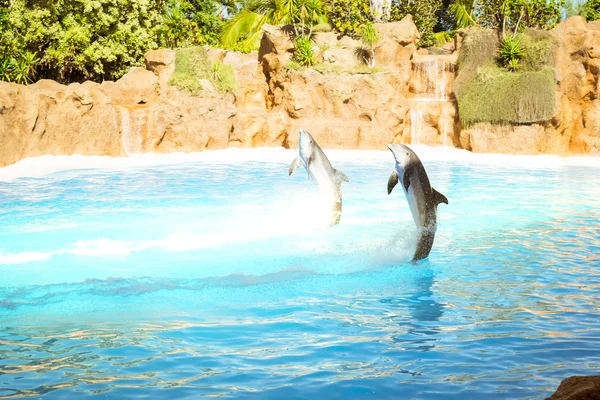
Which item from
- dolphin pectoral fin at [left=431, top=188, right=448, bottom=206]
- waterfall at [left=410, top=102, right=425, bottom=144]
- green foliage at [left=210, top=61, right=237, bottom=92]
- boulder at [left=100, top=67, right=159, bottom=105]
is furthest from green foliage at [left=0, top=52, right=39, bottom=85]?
dolphin pectoral fin at [left=431, top=188, right=448, bottom=206]

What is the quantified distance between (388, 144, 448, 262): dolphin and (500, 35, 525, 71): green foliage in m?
16.7

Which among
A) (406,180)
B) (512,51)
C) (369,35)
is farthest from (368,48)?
(406,180)

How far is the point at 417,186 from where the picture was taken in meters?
7.07

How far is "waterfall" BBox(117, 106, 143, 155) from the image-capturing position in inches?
782

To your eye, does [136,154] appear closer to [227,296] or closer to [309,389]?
[227,296]

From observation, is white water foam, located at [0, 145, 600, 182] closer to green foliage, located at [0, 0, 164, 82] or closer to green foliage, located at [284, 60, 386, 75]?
green foliage, located at [284, 60, 386, 75]

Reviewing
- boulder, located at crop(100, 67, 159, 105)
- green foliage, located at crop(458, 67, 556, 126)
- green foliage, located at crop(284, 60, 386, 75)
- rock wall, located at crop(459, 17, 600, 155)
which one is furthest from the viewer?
green foliage, located at crop(284, 60, 386, 75)

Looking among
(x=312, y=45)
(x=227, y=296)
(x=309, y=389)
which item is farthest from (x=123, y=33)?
(x=309, y=389)

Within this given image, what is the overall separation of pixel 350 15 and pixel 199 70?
248 inches

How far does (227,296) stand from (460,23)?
26.1m

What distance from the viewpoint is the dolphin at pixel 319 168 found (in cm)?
912

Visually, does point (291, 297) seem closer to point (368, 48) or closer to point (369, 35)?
point (369, 35)

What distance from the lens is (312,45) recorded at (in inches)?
960

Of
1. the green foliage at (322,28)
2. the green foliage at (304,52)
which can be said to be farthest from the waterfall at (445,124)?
the green foliage at (322,28)
